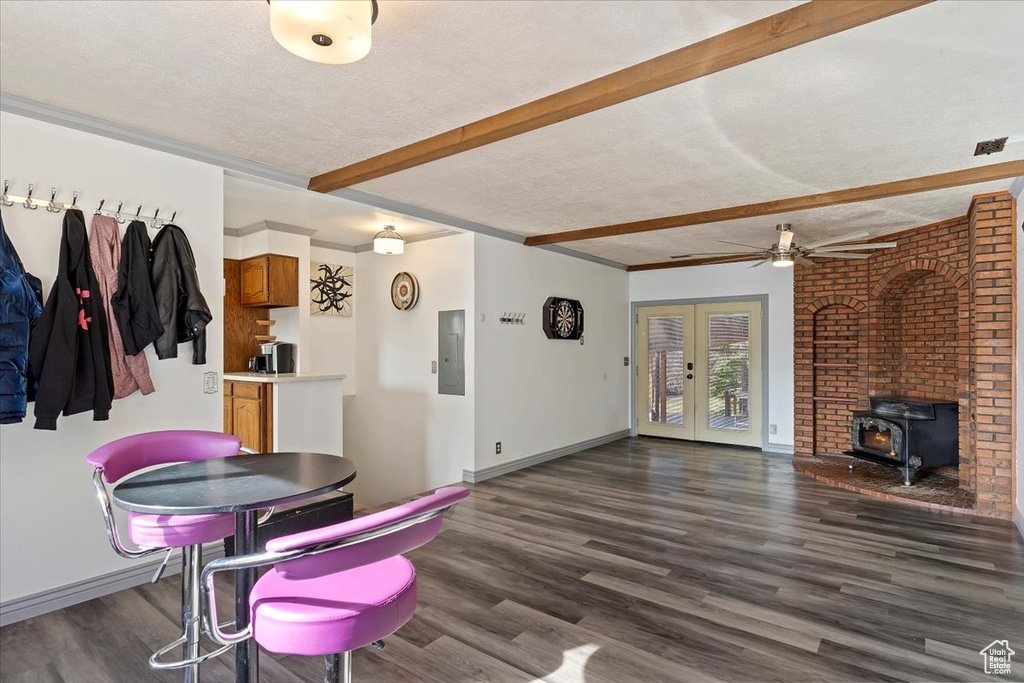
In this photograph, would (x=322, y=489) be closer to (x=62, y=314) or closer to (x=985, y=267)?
(x=62, y=314)

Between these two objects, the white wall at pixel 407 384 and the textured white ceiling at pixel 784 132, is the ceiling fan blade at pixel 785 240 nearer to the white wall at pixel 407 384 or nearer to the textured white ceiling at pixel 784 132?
the textured white ceiling at pixel 784 132

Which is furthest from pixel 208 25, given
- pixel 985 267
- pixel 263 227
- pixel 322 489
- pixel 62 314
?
pixel 985 267

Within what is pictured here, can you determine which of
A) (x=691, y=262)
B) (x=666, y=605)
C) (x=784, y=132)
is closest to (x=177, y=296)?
(x=666, y=605)

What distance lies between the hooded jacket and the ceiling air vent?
5181 millimetres

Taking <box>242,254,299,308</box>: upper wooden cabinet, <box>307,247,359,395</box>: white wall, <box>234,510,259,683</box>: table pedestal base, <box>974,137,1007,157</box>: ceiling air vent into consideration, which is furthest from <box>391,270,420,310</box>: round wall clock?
<box>974,137,1007,157</box>: ceiling air vent

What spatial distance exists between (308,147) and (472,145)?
105cm

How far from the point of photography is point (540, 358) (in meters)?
6.15

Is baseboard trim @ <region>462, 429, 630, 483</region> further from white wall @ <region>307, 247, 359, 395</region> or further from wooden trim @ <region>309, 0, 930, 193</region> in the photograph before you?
wooden trim @ <region>309, 0, 930, 193</region>

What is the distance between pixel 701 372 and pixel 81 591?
675 cm

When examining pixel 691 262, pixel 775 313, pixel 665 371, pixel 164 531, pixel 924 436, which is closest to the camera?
→ pixel 164 531

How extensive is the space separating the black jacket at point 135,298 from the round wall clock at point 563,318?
4.01m

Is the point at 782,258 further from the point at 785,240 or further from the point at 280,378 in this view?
the point at 280,378

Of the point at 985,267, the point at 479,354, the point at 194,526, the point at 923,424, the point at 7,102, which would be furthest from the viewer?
the point at 479,354

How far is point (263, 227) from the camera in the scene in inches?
205
